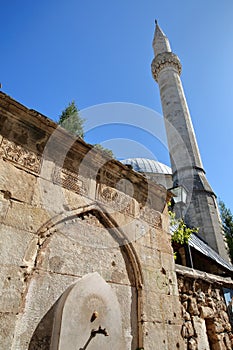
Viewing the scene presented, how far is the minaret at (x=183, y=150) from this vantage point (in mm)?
11539

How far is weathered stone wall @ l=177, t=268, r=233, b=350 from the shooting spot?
3.59 metres

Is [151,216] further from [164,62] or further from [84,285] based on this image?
[164,62]

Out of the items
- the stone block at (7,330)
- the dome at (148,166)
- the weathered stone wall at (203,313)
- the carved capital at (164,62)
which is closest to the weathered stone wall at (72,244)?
the stone block at (7,330)

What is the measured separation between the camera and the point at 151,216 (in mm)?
3957

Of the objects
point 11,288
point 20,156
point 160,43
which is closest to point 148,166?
point 160,43

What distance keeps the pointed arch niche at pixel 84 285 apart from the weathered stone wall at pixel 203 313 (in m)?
0.99

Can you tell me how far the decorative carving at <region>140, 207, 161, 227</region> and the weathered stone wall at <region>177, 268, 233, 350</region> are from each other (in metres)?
0.81

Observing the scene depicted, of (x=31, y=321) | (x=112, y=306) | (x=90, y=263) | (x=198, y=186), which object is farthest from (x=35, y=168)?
(x=198, y=186)

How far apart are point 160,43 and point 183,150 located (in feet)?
33.1

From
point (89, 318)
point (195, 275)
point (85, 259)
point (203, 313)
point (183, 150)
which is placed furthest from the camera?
point (183, 150)

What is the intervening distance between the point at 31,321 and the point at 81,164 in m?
1.83

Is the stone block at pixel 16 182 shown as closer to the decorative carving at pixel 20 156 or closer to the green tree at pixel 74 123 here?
the decorative carving at pixel 20 156

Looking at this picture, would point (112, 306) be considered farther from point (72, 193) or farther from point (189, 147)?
point (189, 147)

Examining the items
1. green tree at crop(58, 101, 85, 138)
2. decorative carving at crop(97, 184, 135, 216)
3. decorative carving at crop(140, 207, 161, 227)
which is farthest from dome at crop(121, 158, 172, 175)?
decorative carving at crop(97, 184, 135, 216)
